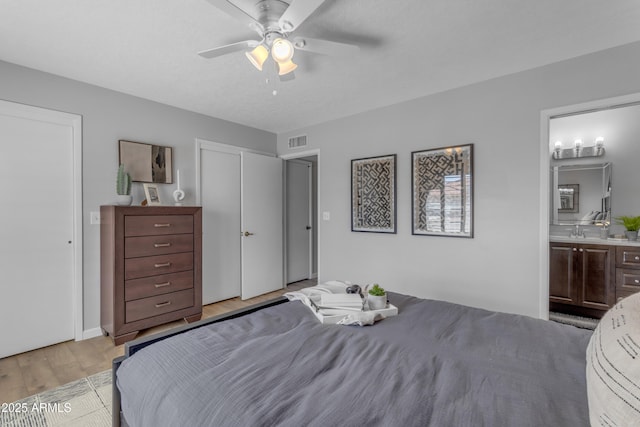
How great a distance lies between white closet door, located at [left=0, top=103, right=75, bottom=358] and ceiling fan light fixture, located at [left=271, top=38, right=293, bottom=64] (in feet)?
7.30

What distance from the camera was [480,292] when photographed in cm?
273

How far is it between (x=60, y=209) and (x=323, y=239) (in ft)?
9.06

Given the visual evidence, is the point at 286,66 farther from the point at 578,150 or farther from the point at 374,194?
the point at 578,150

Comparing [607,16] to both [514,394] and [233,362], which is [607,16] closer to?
[514,394]

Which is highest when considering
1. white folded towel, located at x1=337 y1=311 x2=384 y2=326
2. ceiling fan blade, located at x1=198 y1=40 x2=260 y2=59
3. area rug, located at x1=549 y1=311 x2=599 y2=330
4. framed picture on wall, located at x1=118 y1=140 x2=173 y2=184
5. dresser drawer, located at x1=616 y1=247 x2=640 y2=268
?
ceiling fan blade, located at x1=198 y1=40 x2=260 y2=59

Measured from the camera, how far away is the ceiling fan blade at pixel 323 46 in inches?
69.4

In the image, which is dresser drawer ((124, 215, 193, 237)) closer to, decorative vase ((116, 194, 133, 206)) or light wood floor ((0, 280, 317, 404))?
decorative vase ((116, 194, 133, 206))

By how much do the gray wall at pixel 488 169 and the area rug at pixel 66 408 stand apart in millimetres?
2580

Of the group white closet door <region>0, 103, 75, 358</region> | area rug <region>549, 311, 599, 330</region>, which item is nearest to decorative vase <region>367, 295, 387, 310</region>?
area rug <region>549, 311, 599, 330</region>

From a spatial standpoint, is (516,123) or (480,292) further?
(480,292)

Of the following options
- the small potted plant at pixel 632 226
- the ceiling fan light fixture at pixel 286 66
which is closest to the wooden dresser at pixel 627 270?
the small potted plant at pixel 632 226

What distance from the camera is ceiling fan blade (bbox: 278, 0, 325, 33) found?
1428mm

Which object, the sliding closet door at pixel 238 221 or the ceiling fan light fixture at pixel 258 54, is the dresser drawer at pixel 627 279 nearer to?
the ceiling fan light fixture at pixel 258 54

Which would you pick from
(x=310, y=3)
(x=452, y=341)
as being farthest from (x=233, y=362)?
(x=310, y=3)
